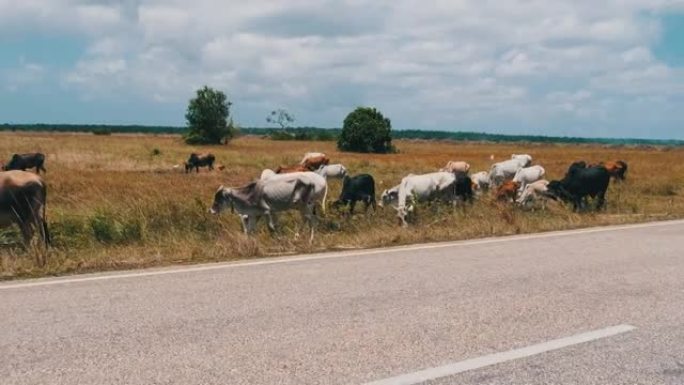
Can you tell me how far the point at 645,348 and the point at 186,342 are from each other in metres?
3.51

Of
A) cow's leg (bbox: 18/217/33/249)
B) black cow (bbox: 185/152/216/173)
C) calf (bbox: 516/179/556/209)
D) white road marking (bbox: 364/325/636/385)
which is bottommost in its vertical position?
black cow (bbox: 185/152/216/173)

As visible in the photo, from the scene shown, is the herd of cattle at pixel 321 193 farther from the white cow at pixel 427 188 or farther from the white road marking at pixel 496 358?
the white road marking at pixel 496 358

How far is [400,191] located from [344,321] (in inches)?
405

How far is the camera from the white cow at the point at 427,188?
1592 centimetres

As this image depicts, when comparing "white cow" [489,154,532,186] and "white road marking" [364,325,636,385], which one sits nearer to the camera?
"white road marking" [364,325,636,385]

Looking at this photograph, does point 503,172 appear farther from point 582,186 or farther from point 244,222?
point 244,222

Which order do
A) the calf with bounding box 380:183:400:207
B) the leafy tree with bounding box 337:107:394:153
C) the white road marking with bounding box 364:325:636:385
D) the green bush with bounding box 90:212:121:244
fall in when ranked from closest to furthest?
the white road marking with bounding box 364:325:636:385 → the green bush with bounding box 90:212:121:244 → the calf with bounding box 380:183:400:207 → the leafy tree with bounding box 337:107:394:153

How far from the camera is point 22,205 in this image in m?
10.6

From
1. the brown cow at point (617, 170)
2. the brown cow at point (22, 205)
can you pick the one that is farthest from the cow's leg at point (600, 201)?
the brown cow at point (617, 170)

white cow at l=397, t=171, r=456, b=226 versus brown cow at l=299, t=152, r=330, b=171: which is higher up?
white cow at l=397, t=171, r=456, b=226

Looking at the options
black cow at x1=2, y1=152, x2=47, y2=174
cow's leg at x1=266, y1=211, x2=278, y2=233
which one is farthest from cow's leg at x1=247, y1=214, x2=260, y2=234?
black cow at x1=2, y1=152, x2=47, y2=174

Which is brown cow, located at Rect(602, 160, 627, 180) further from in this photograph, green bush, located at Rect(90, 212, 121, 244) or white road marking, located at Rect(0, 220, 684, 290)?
green bush, located at Rect(90, 212, 121, 244)

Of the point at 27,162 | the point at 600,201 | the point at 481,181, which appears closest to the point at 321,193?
the point at 600,201

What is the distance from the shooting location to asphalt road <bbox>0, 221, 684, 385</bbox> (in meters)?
4.66
